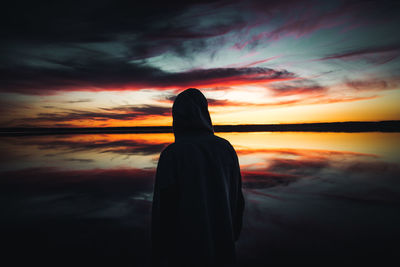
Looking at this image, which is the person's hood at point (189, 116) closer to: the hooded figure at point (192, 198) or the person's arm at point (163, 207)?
the hooded figure at point (192, 198)

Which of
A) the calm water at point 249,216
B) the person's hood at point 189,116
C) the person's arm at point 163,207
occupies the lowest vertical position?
the calm water at point 249,216

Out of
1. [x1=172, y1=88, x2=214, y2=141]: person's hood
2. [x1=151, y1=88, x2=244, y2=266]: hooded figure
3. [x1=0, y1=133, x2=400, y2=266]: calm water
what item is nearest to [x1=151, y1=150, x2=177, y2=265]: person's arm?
[x1=151, y1=88, x2=244, y2=266]: hooded figure

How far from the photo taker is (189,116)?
173 cm

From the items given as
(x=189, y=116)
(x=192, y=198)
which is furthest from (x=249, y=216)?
(x=189, y=116)

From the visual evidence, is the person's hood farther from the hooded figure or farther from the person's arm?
the person's arm

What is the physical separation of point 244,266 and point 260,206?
2313 mm

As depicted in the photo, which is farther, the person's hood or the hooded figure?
the person's hood

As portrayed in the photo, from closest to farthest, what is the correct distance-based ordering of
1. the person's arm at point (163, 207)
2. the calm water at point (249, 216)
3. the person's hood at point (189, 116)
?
1. the person's arm at point (163, 207)
2. the person's hood at point (189, 116)
3. the calm water at point (249, 216)

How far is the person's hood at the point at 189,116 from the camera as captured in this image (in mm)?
1733

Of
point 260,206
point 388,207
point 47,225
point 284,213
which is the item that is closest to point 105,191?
point 47,225

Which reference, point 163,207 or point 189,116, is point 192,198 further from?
point 189,116

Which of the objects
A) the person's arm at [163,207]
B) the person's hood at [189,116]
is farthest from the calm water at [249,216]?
the person's hood at [189,116]

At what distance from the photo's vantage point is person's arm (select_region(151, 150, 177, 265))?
155 centimetres

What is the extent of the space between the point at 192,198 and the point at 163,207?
255 millimetres
